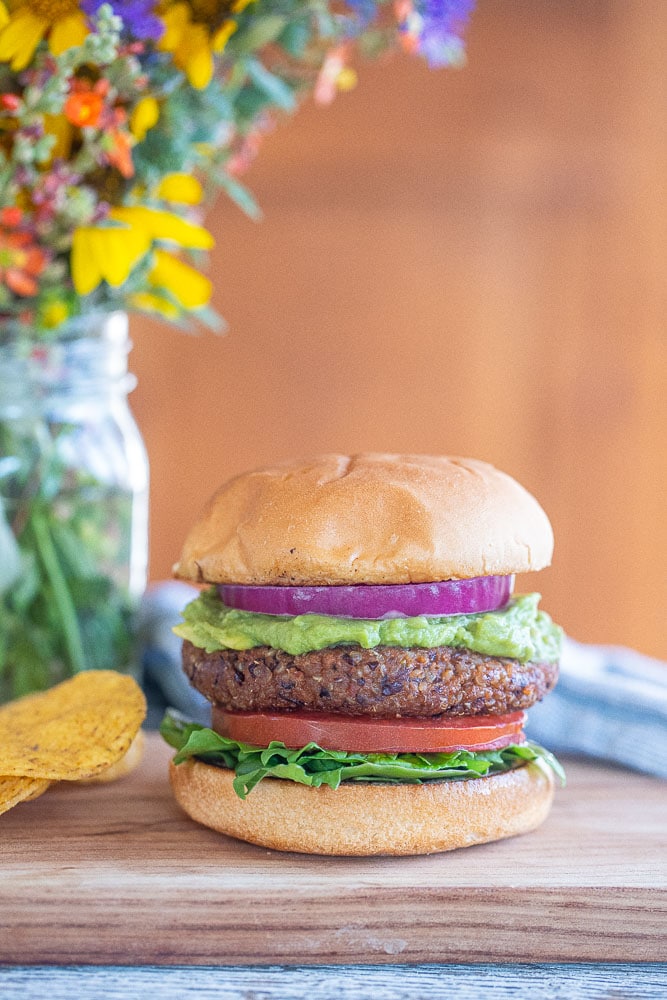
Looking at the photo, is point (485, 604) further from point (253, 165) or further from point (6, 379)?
point (253, 165)

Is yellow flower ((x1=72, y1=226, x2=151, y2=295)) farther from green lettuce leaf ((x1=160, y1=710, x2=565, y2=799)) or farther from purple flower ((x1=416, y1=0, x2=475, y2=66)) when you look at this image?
green lettuce leaf ((x1=160, y1=710, x2=565, y2=799))

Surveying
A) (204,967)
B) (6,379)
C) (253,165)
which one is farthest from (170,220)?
(253,165)

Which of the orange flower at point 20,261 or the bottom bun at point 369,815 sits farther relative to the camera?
the orange flower at point 20,261

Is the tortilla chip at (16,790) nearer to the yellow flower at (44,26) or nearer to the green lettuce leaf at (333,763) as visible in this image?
the green lettuce leaf at (333,763)

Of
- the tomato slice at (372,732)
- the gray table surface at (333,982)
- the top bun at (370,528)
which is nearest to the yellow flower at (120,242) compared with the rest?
the top bun at (370,528)

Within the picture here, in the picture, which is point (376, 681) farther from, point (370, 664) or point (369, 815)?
point (369, 815)

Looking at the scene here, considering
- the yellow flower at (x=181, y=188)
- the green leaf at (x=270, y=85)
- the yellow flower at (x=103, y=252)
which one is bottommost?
the yellow flower at (x=103, y=252)
